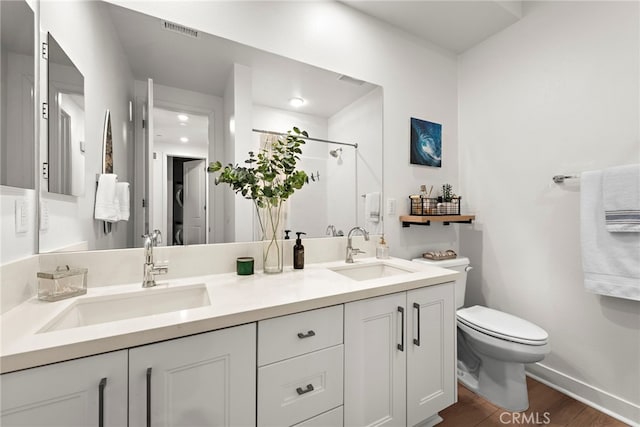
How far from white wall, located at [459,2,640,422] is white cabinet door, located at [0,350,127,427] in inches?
90.6

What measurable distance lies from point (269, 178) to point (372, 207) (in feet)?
2.75

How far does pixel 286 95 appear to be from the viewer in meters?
1.60

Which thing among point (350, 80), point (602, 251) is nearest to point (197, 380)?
point (350, 80)

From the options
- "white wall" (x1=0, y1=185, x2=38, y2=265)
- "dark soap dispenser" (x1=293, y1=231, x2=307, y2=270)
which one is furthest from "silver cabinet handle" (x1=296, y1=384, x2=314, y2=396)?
"white wall" (x1=0, y1=185, x2=38, y2=265)

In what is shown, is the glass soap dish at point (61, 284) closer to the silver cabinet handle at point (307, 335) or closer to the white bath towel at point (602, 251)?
the silver cabinet handle at point (307, 335)

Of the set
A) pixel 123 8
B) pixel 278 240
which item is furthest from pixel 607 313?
pixel 123 8

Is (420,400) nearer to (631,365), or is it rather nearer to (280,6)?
(631,365)

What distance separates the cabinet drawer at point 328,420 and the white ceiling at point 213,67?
1520 millimetres

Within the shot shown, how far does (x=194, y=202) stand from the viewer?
133 centimetres

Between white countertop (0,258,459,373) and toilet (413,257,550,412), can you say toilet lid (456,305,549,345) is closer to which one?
toilet (413,257,550,412)

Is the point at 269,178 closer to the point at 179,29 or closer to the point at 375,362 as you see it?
the point at 179,29

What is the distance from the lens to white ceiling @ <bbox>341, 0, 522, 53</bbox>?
1.77 metres

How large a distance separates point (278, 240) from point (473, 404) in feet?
4.94

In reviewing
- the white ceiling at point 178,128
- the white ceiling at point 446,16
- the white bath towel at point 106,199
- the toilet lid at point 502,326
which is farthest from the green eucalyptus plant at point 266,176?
the toilet lid at point 502,326
